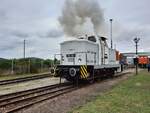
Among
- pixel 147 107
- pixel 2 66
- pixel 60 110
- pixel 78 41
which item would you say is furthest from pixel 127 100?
pixel 2 66

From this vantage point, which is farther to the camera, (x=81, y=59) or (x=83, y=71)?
(x=81, y=59)

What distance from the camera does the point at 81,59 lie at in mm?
15266

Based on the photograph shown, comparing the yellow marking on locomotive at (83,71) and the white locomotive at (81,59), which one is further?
the white locomotive at (81,59)

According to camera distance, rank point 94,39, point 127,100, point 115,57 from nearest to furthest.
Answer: point 127,100
point 94,39
point 115,57

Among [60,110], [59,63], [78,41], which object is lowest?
[60,110]

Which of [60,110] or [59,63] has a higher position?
[59,63]

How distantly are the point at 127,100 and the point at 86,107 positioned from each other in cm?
216

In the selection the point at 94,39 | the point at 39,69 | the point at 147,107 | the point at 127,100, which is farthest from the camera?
the point at 39,69

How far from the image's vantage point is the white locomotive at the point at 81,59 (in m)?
14.7

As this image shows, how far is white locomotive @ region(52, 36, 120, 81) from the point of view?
48.3ft

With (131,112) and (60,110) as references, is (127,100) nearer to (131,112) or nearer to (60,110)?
(131,112)

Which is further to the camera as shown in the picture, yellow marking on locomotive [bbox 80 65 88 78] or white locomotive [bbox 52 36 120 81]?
white locomotive [bbox 52 36 120 81]

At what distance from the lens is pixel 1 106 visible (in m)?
8.40

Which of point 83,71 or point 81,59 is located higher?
point 81,59
